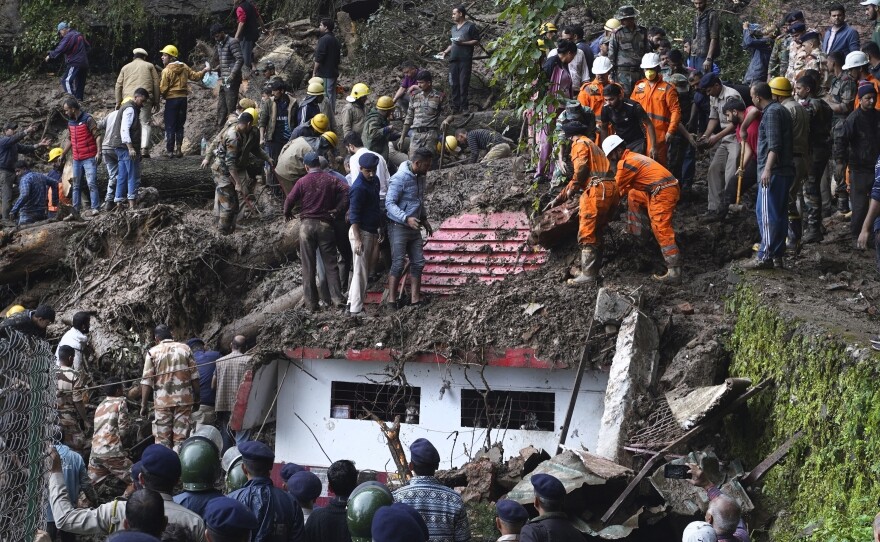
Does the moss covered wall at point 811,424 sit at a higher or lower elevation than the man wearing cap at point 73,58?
lower

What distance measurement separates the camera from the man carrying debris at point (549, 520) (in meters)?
6.96

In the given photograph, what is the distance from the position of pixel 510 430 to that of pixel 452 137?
324 inches

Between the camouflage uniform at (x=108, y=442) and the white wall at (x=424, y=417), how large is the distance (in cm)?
188

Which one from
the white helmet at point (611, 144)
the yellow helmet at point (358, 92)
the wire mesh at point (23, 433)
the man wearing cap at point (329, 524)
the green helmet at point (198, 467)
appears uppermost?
the yellow helmet at point (358, 92)

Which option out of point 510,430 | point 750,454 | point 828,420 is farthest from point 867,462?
point 510,430

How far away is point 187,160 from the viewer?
19.8 m

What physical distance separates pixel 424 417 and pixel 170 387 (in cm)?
293

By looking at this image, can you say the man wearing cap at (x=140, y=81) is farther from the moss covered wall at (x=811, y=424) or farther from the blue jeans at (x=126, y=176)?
the moss covered wall at (x=811, y=424)

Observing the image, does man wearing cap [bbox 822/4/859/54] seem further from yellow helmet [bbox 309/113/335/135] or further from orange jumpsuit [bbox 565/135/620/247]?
yellow helmet [bbox 309/113/335/135]

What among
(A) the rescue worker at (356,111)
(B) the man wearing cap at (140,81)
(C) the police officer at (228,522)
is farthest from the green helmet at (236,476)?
(B) the man wearing cap at (140,81)

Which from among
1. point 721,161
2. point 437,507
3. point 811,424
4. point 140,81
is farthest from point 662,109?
point 140,81

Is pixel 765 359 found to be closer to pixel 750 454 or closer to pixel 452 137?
pixel 750 454

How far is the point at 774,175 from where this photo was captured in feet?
38.8

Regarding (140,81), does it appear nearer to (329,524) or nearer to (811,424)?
(329,524)
